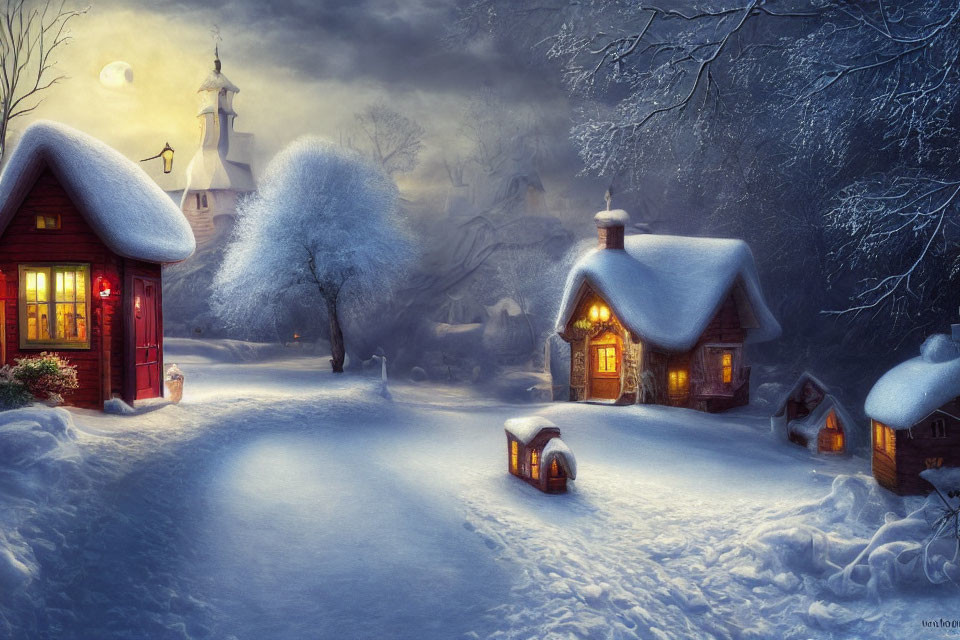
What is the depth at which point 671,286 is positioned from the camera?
41.0ft

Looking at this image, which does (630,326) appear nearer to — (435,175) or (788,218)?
(788,218)

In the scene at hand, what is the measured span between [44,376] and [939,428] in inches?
422

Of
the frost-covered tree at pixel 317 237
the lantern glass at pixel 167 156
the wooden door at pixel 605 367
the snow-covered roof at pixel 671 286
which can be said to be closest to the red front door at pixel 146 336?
the lantern glass at pixel 167 156

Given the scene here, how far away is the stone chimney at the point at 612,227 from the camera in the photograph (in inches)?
508

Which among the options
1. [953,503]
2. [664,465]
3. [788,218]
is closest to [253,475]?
[664,465]

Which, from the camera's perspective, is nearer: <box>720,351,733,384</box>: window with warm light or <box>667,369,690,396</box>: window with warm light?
<box>667,369,690,396</box>: window with warm light

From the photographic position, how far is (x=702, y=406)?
480 inches

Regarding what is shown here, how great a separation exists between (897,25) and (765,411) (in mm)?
7378

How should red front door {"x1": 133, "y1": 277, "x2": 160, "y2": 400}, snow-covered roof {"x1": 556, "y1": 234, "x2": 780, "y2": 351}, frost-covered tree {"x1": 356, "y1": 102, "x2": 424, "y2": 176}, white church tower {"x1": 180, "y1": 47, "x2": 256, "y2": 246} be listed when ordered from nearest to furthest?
1. red front door {"x1": 133, "y1": 277, "x2": 160, "y2": 400}
2. snow-covered roof {"x1": 556, "y1": 234, "x2": 780, "y2": 351}
3. white church tower {"x1": 180, "y1": 47, "x2": 256, "y2": 246}
4. frost-covered tree {"x1": 356, "y1": 102, "x2": 424, "y2": 176}

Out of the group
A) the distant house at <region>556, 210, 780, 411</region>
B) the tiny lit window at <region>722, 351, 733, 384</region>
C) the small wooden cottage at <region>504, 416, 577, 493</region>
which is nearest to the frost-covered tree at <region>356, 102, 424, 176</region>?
the distant house at <region>556, 210, 780, 411</region>

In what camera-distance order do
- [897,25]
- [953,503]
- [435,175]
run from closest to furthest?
[953,503] < [897,25] < [435,175]

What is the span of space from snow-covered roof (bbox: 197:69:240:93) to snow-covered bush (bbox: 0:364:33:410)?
24.8 meters

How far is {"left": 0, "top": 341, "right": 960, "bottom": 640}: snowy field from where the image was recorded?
15.2 feet

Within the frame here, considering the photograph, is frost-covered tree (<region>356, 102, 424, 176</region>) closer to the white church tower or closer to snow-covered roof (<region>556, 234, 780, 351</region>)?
the white church tower
